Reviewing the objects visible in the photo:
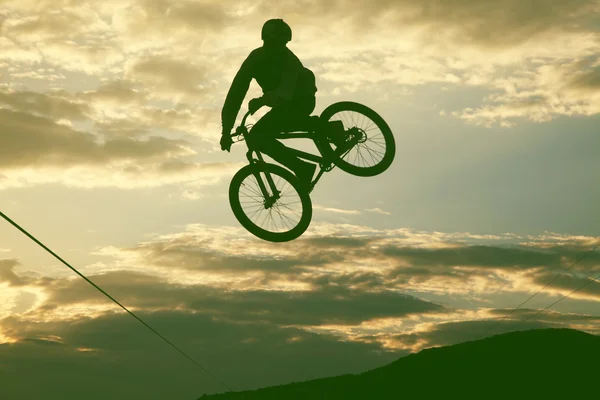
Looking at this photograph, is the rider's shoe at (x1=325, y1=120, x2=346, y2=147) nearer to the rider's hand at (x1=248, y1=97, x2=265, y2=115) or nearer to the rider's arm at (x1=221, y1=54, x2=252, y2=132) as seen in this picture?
the rider's hand at (x1=248, y1=97, x2=265, y2=115)

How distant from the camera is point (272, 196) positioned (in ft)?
42.0

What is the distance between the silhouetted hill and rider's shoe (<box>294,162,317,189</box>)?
56.5ft

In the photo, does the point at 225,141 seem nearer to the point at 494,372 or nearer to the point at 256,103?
the point at 256,103

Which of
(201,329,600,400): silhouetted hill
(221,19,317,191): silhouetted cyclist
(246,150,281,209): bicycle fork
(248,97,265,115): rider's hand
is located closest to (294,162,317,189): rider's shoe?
(221,19,317,191): silhouetted cyclist

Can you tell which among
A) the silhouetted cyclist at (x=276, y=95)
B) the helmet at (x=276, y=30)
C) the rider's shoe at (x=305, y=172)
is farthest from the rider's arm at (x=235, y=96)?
the rider's shoe at (x=305, y=172)

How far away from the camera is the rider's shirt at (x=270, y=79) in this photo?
39.3ft

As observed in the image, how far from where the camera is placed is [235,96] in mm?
12344

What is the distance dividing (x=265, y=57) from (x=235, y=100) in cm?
97

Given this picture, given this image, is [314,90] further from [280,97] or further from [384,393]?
[384,393]

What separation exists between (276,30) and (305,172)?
262cm

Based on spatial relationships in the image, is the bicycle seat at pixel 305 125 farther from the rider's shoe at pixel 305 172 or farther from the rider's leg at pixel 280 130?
the rider's shoe at pixel 305 172

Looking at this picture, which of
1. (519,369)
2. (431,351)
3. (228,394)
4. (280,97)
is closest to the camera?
(280,97)

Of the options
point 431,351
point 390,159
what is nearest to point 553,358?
point 431,351

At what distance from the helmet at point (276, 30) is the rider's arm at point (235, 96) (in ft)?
2.19
